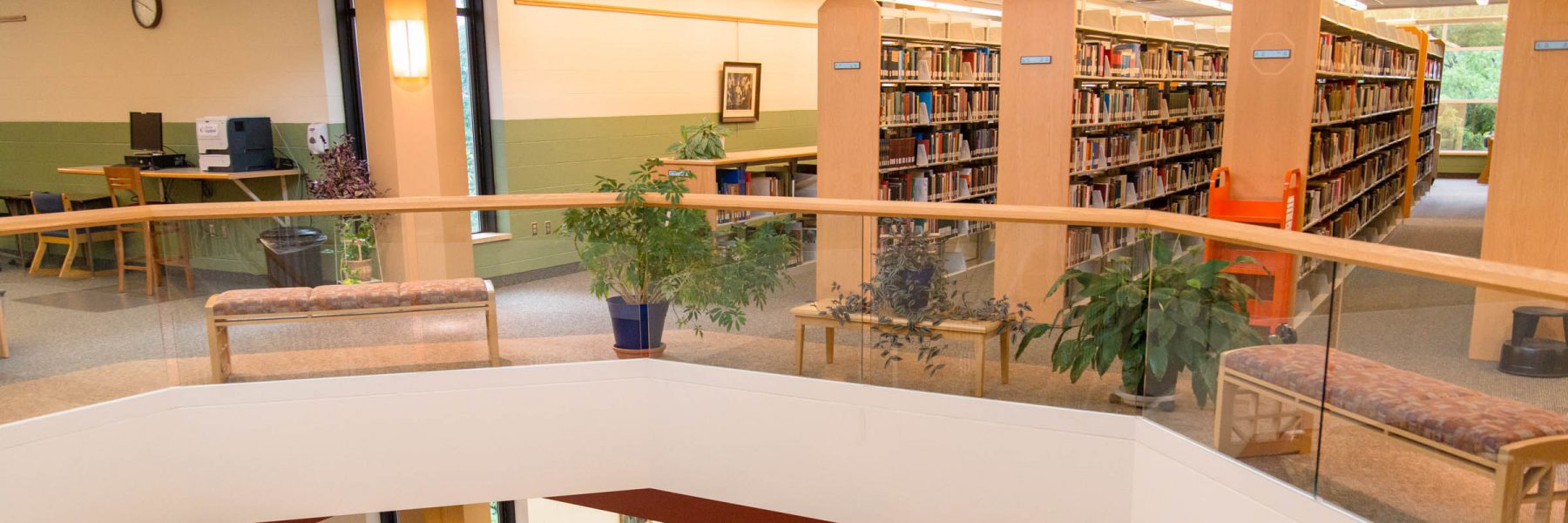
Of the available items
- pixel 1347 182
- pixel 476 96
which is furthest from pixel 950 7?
pixel 476 96

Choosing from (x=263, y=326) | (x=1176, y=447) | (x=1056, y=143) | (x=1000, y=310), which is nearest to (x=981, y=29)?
(x=1056, y=143)

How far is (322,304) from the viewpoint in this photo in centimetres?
470

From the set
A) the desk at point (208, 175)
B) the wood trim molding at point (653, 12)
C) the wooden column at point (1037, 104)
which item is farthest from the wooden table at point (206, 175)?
the wooden column at point (1037, 104)

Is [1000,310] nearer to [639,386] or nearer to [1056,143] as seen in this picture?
[639,386]

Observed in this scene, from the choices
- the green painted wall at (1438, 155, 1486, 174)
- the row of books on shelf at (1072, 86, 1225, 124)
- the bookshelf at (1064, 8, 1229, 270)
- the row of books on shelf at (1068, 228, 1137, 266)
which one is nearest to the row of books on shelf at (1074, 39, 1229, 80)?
the bookshelf at (1064, 8, 1229, 270)

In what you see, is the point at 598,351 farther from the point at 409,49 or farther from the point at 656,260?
the point at 409,49

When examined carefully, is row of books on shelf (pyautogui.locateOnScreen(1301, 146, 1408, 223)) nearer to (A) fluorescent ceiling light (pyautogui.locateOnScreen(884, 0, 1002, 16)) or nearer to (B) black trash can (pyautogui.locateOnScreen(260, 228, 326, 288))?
(A) fluorescent ceiling light (pyautogui.locateOnScreen(884, 0, 1002, 16))

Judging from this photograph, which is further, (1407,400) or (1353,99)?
(1353,99)

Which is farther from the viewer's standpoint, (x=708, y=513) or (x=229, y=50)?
(x=229, y=50)

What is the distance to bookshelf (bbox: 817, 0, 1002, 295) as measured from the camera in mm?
4598

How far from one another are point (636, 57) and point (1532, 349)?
23.6 feet

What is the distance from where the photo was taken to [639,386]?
505cm

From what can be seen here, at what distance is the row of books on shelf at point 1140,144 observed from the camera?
24.6ft

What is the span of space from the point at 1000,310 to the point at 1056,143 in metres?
2.23
